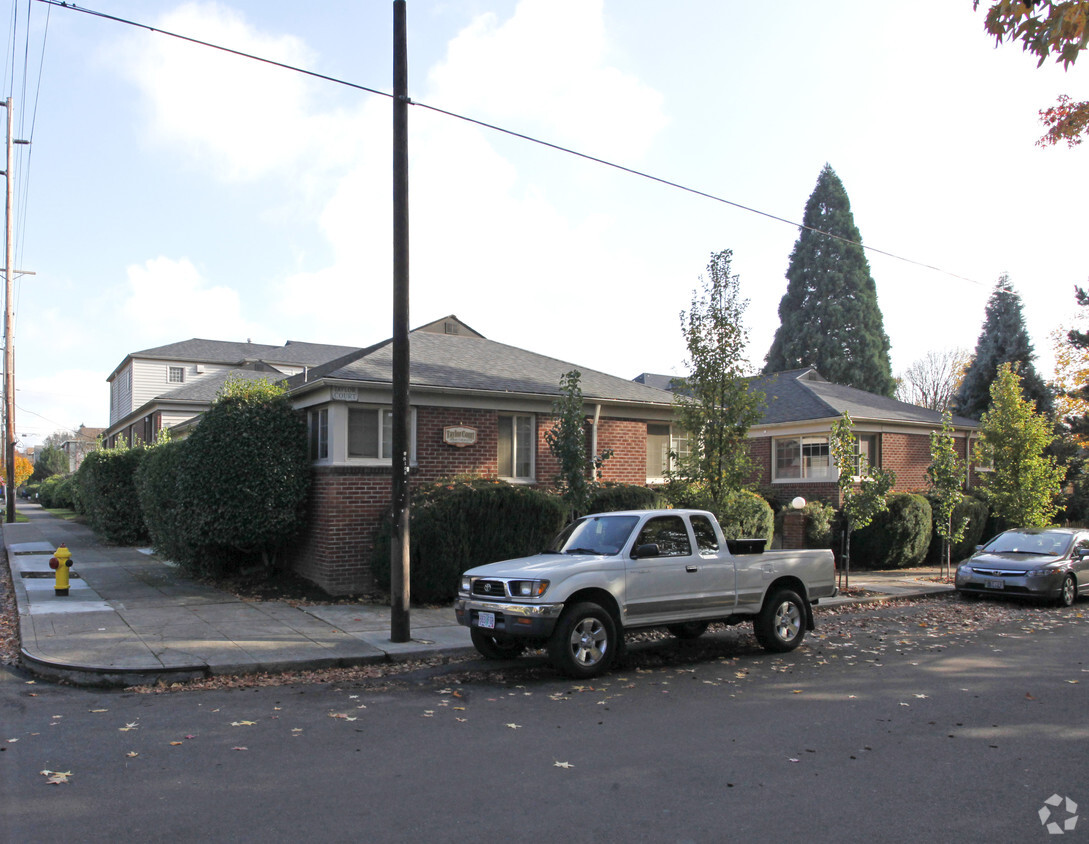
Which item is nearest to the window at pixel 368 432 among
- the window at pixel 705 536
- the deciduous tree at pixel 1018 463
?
the window at pixel 705 536

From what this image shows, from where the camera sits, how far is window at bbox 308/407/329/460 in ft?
45.4

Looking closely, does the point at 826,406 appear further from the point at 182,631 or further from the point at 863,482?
the point at 182,631

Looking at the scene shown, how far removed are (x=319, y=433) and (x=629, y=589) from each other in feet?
24.2

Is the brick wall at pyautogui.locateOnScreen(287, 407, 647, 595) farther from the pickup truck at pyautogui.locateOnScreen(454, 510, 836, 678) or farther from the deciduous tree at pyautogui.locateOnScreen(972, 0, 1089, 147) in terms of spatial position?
the deciduous tree at pyautogui.locateOnScreen(972, 0, 1089, 147)

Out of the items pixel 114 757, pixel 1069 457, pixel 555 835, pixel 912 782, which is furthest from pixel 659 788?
pixel 1069 457

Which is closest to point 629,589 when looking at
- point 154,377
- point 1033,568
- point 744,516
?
point 744,516

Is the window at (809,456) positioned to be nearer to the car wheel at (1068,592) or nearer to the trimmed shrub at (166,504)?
the car wheel at (1068,592)

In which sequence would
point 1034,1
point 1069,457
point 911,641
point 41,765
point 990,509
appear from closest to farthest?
point 41,765 < point 1034,1 < point 911,641 < point 990,509 < point 1069,457

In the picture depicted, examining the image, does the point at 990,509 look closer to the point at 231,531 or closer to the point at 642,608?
the point at 642,608

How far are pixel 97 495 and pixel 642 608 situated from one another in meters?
17.7

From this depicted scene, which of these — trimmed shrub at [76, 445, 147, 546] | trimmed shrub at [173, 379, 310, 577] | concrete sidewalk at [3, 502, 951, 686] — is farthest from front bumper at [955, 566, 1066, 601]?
trimmed shrub at [76, 445, 147, 546]

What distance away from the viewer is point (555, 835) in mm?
4348

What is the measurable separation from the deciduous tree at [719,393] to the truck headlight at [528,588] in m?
6.46

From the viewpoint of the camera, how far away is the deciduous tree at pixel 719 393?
13.9 metres
